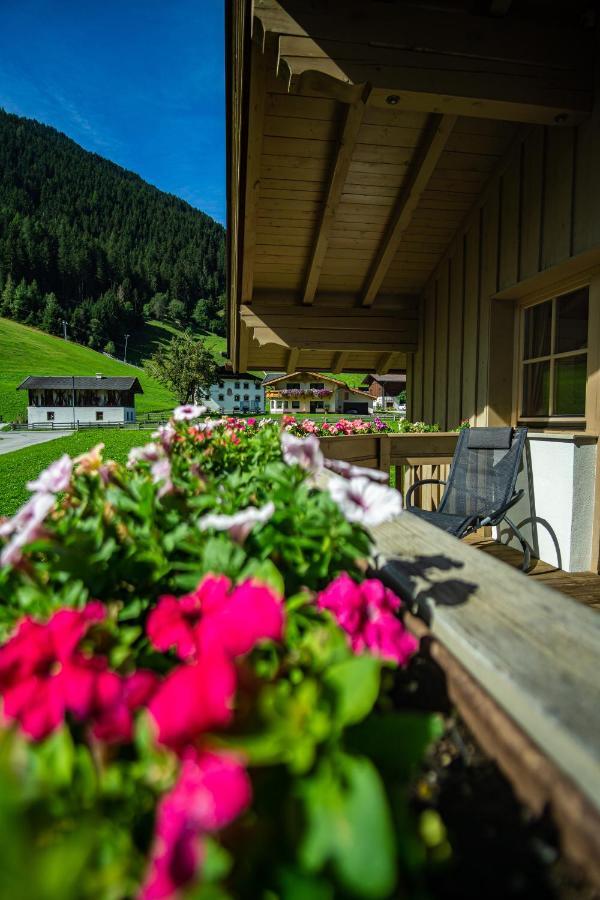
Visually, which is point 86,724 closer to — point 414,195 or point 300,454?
point 300,454

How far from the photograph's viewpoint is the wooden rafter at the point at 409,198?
3.09 metres

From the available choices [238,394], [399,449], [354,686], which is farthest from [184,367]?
[354,686]

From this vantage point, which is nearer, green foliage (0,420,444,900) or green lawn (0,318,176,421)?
green foliage (0,420,444,900)

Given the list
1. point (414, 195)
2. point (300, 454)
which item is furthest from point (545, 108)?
point (300, 454)

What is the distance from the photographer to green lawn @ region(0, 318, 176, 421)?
48.5 meters

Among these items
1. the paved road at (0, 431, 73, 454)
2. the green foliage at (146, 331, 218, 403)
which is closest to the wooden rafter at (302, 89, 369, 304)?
the paved road at (0, 431, 73, 454)

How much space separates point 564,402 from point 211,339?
311ft

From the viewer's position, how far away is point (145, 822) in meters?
0.46

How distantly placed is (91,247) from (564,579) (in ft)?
333

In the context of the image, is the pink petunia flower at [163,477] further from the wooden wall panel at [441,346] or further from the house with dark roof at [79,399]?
the house with dark roof at [79,399]

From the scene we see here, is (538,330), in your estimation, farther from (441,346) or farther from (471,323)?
(441,346)

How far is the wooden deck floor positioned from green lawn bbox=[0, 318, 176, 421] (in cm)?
4862

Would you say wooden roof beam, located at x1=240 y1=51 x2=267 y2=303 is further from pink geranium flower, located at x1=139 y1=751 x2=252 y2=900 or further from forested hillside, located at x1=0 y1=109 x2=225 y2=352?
forested hillside, located at x1=0 y1=109 x2=225 y2=352

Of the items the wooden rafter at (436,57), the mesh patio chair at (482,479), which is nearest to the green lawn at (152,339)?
the mesh patio chair at (482,479)
